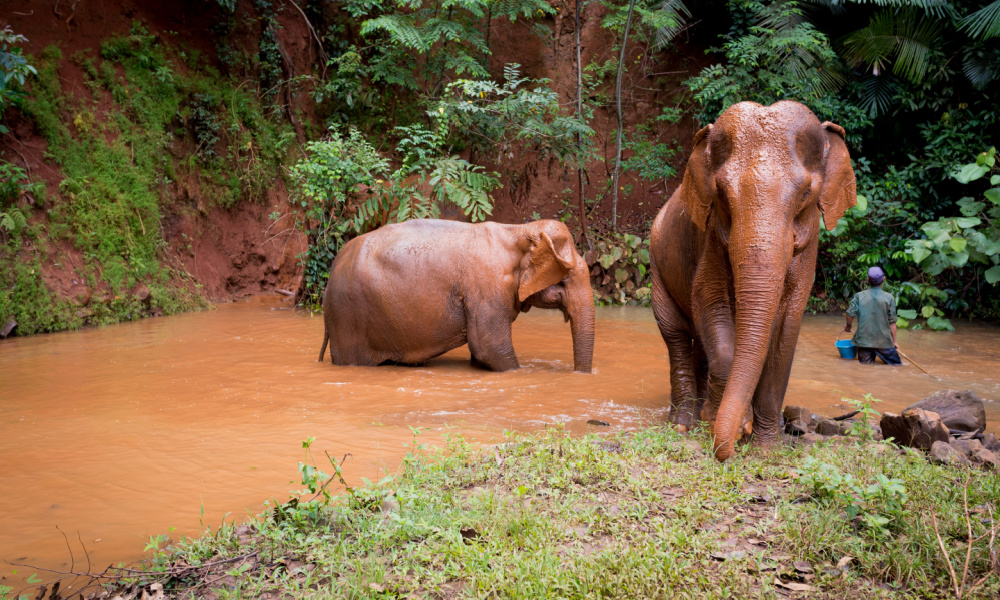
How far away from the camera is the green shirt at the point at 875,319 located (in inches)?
336

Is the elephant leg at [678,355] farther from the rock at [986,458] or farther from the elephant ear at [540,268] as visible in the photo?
the elephant ear at [540,268]

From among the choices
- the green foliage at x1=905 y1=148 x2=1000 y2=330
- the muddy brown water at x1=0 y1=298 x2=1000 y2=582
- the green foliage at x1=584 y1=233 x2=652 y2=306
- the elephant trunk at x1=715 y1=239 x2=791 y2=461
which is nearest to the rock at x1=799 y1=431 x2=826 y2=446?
the elephant trunk at x1=715 y1=239 x2=791 y2=461

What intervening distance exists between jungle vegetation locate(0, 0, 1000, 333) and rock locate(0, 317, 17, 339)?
0.17 metres

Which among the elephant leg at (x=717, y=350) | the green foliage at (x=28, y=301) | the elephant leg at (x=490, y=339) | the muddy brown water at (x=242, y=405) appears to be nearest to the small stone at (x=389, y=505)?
the muddy brown water at (x=242, y=405)

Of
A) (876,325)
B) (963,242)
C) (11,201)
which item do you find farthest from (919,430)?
(11,201)

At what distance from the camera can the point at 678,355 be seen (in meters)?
5.93

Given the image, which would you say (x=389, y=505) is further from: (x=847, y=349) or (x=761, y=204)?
(x=847, y=349)

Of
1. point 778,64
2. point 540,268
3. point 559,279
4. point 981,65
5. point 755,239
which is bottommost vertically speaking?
point 559,279

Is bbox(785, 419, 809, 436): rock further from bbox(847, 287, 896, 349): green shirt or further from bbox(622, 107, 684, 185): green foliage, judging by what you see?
bbox(622, 107, 684, 185): green foliage

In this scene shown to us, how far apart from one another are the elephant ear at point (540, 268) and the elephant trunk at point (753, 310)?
12.9 feet

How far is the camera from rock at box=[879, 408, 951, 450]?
445 cm

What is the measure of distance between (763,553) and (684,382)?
3.01 meters

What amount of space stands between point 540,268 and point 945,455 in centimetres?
471

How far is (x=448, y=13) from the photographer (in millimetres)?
16062
